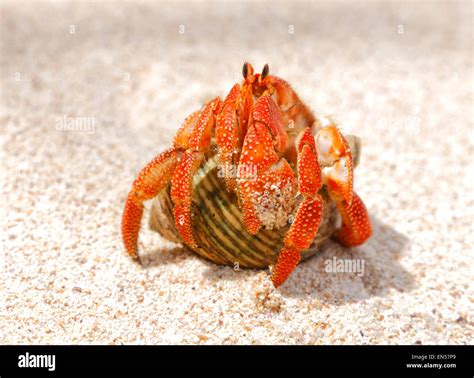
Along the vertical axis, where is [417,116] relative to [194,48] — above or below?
below

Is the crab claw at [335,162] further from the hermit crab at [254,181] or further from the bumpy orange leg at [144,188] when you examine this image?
the bumpy orange leg at [144,188]

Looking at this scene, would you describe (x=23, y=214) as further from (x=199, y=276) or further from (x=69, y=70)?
(x=69, y=70)

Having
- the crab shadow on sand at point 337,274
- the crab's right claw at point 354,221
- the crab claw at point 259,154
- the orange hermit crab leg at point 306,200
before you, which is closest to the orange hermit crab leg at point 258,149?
the crab claw at point 259,154

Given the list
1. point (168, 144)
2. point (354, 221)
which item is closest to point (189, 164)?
point (354, 221)
